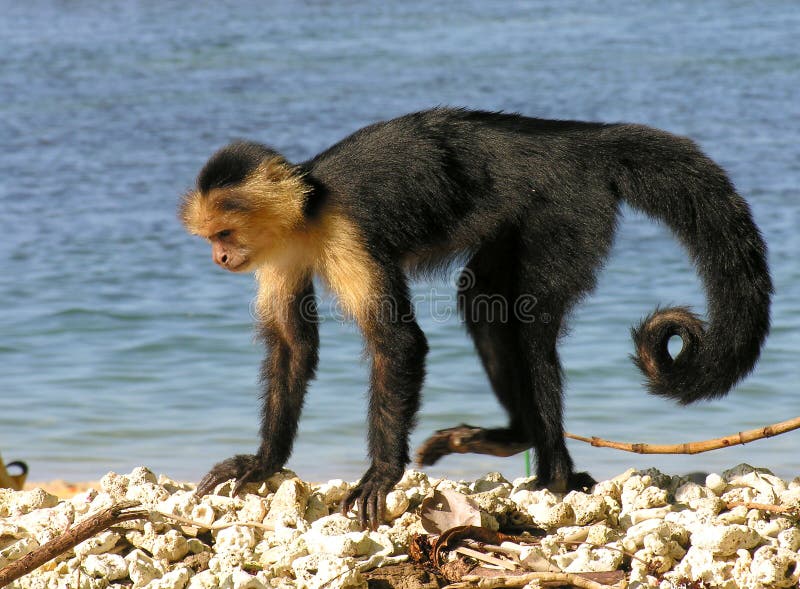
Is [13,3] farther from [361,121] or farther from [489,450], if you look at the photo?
[489,450]

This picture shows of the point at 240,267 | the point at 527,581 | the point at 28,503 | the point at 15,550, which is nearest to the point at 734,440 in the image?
the point at 527,581

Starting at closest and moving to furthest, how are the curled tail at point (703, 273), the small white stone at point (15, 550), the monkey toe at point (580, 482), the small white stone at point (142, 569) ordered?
1. the small white stone at point (142, 569)
2. the small white stone at point (15, 550)
3. the curled tail at point (703, 273)
4. the monkey toe at point (580, 482)

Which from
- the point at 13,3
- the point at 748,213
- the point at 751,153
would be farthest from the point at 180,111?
the point at 748,213

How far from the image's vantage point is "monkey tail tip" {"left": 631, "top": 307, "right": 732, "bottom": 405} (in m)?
3.88

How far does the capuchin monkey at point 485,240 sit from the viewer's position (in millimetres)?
3863

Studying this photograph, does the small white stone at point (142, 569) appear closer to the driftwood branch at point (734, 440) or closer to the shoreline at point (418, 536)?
the shoreline at point (418, 536)

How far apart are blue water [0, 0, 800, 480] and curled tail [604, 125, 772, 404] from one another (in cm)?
59

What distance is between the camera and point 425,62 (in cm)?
1455

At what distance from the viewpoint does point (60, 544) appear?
2.98m

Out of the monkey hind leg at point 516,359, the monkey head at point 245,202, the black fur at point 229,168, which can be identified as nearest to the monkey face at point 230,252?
the monkey head at point 245,202

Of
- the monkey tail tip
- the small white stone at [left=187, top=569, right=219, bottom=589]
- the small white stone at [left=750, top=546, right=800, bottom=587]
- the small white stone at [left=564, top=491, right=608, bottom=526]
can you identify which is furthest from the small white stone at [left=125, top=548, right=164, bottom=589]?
the monkey tail tip

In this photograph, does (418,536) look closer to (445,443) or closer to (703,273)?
(445,443)

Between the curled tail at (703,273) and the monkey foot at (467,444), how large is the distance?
0.57 metres

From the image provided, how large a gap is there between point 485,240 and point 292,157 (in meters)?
6.64
